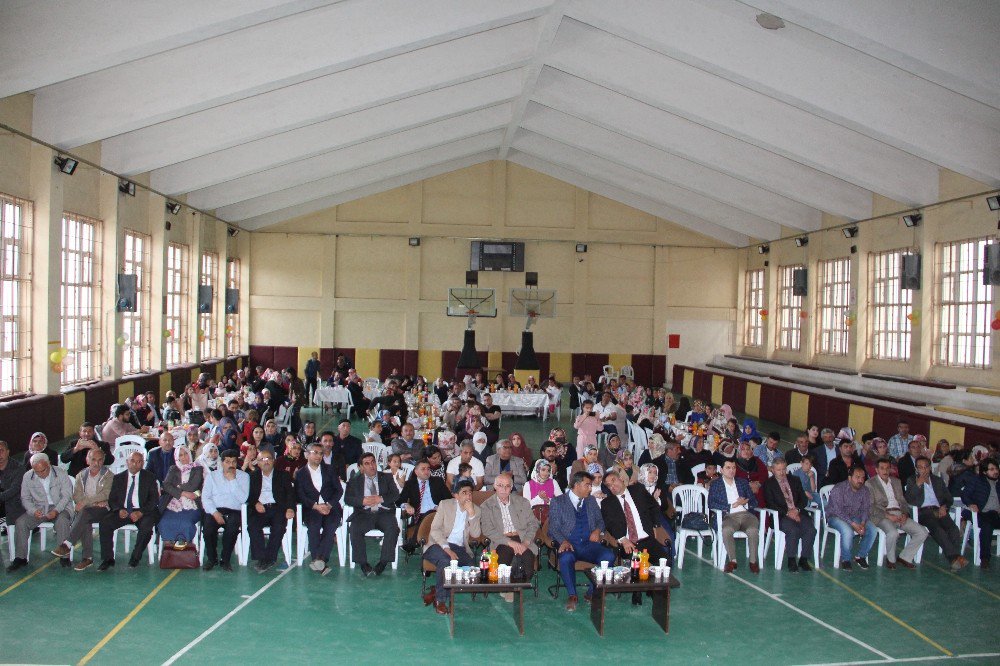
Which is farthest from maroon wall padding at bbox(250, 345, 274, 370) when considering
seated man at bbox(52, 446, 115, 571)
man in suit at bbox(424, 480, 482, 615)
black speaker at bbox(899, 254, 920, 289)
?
man in suit at bbox(424, 480, 482, 615)

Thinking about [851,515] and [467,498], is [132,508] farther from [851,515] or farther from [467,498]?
[851,515]

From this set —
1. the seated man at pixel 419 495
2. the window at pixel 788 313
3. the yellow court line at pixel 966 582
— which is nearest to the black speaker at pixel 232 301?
the window at pixel 788 313

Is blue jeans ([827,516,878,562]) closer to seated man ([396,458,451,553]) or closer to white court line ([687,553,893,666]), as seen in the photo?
white court line ([687,553,893,666])

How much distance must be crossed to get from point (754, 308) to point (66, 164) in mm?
20216

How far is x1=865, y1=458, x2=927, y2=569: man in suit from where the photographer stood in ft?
28.4

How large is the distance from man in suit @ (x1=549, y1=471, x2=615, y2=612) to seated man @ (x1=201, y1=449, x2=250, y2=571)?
306cm

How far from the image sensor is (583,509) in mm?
7508

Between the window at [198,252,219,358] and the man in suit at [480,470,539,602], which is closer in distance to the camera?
the man in suit at [480,470,539,602]

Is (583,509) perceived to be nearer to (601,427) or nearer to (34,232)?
(601,427)

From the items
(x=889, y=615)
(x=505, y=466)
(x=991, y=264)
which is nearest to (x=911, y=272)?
(x=991, y=264)

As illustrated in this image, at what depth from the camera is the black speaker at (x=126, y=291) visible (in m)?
15.5

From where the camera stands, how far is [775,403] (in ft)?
65.1

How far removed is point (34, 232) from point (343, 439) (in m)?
6.67

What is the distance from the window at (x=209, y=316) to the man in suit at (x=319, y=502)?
1496 cm
